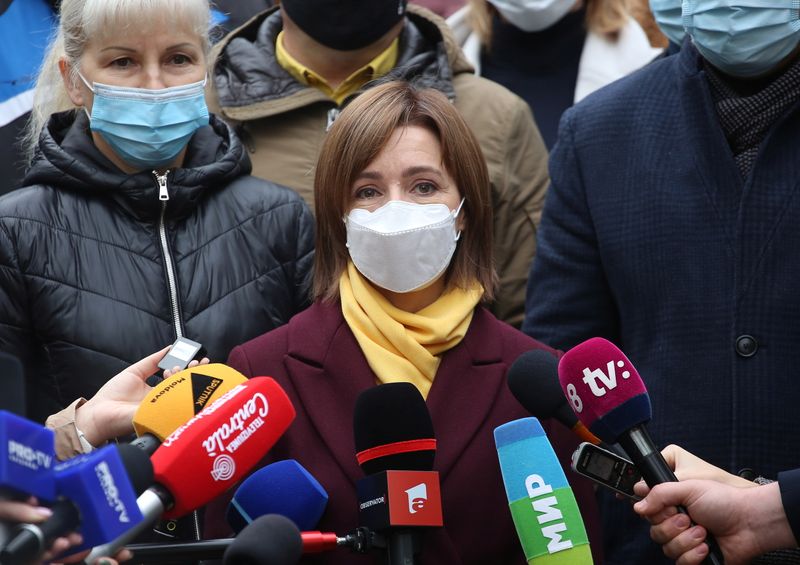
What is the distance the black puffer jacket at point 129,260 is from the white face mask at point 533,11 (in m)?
1.74

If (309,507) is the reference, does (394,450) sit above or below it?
above

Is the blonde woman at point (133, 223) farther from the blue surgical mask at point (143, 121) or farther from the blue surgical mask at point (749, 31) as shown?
the blue surgical mask at point (749, 31)

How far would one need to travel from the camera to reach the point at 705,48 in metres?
4.12

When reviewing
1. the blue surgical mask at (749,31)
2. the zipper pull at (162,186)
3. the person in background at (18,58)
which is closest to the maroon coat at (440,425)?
the zipper pull at (162,186)

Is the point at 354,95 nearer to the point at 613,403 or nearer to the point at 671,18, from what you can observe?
the point at 671,18

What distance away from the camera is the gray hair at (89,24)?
427cm

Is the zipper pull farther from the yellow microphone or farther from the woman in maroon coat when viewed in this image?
the yellow microphone

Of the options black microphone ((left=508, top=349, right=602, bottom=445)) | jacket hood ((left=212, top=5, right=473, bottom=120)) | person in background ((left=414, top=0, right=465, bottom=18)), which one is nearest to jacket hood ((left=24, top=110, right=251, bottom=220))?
jacket hood ((left=212, top=5, right=473, bottom=120))

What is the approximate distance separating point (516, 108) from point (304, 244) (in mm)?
1163

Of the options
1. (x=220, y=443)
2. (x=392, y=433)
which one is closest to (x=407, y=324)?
(x=392, y=433)

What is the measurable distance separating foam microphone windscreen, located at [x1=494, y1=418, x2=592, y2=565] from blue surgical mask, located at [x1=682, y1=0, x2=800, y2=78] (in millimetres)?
1452

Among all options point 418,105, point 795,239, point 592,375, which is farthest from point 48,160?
point 795,239

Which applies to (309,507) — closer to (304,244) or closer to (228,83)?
(304,244)

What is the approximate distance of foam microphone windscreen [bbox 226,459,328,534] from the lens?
328cm
